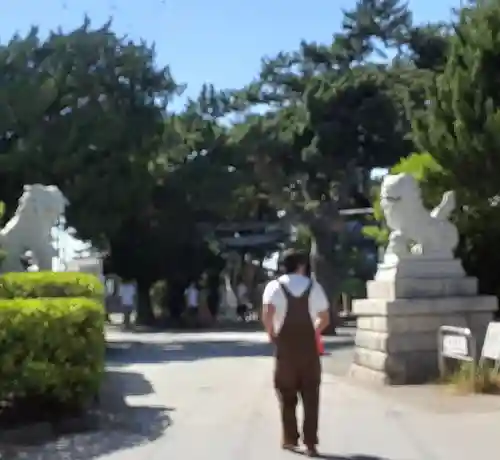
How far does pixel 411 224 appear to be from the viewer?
539 inches

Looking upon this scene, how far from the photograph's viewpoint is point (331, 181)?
31.5 m

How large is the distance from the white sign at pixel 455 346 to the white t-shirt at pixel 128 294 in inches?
1109

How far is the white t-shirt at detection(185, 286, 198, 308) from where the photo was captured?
40.8m

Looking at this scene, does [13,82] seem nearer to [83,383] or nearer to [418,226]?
[418,226]

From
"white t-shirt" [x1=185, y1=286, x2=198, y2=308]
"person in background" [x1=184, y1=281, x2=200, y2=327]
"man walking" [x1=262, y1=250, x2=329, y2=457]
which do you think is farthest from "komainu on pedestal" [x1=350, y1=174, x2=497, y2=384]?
"white t-shirt" [x1=185, y1=286, x2=198, y2=308]

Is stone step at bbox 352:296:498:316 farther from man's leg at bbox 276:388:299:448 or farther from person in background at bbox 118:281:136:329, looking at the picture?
person in background at bbox 118:281:136:329

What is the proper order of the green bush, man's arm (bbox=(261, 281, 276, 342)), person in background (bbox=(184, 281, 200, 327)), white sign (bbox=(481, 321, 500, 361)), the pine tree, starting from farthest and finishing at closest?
person in background (bbox=(184, 281, 200, 327)) → the pine tree → white sign (bbox=(481, 321, 500, 361)) → the green bush → man's arm (bbox=(261, 281, 276, 342))

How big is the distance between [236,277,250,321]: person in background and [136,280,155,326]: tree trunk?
14.5 ft

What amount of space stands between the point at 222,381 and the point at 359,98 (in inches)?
641

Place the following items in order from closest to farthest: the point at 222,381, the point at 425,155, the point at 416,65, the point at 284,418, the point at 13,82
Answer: the point at 284,418 → the point at 222,381 → the point at 425,155 → the point at 13,82 → the point at 416,65

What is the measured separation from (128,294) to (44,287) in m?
29.6

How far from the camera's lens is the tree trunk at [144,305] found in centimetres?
4003

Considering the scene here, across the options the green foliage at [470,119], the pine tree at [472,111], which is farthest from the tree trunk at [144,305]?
the pine tree at [472,111]

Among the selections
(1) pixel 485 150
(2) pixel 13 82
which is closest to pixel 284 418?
(1) pixel 485 150
